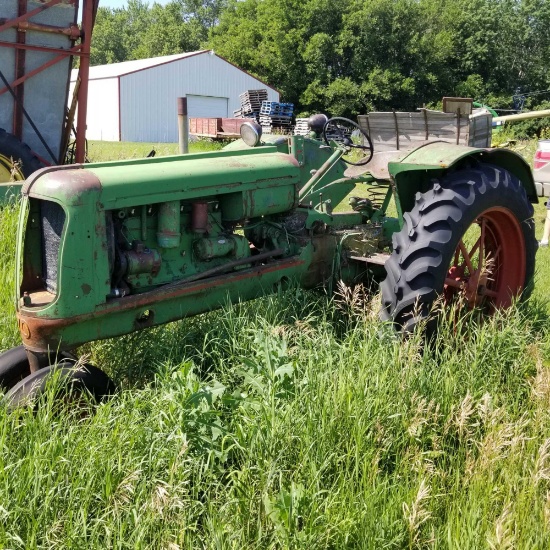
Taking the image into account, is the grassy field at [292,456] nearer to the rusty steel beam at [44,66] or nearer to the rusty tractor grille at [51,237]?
the rusty tractor grille at [51,237]

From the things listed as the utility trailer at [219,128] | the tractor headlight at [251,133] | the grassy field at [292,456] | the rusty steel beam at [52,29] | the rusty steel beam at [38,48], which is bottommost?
the grassy field at [292,456]

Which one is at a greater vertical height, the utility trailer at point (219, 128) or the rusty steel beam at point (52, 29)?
the rusty steel beam at point (52, 29)

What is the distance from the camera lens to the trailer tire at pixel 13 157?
23.5 ft

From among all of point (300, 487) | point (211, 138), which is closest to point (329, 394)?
point (300, 487)

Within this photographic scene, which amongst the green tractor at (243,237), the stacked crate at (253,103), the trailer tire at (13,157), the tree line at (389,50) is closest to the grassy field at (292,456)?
the green tractor at (243,237)

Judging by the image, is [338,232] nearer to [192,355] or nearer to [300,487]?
[192,355]

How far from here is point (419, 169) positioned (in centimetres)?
378

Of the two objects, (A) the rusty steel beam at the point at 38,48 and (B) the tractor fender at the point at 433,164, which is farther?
(A) the rusty steel beam at the point at 38,48

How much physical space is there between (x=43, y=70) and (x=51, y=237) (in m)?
6.19

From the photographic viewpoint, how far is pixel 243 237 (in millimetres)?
3539

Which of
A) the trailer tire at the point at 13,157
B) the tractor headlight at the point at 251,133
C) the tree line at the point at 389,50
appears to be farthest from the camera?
the tree line at the point at 389,50

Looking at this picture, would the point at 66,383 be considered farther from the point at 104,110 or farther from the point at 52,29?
the point at 104,110

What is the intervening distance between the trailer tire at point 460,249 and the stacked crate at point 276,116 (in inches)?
881

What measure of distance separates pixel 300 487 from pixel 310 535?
0.57 feet
